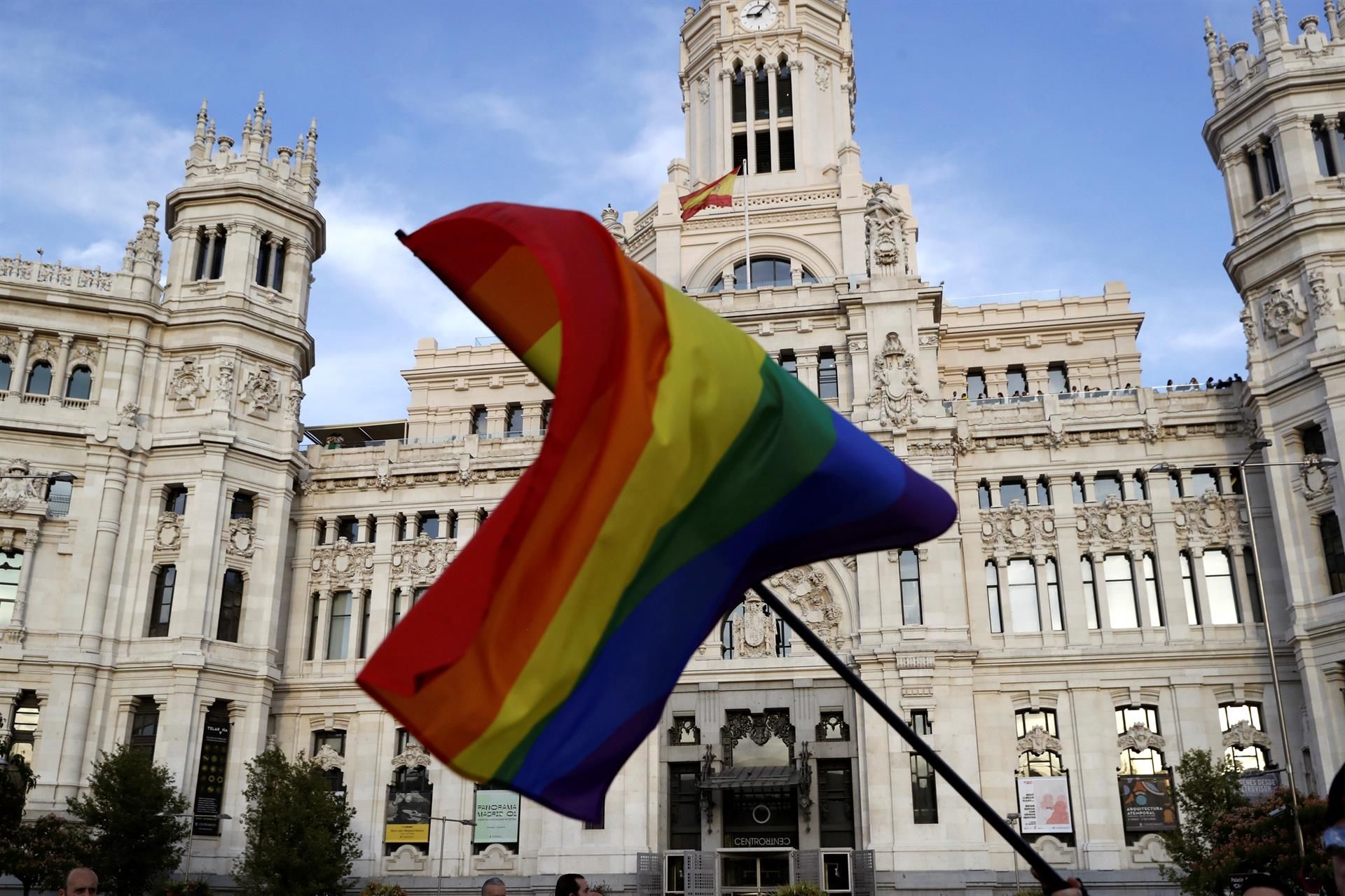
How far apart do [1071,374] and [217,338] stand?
132ft

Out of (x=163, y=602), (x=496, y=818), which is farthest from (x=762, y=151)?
(x=163, y=602)

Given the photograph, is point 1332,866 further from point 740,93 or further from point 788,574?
point 740,93

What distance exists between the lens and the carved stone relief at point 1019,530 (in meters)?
49.6

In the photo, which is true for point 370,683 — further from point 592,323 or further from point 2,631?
point 2,631

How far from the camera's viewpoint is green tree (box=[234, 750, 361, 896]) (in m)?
41.0

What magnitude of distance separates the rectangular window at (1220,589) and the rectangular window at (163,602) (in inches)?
1617

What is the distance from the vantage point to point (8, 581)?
1855 inches

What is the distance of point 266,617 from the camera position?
49.3 meters

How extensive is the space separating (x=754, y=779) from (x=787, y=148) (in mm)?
36923

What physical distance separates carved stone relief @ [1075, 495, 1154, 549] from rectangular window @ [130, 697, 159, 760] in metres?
37.3

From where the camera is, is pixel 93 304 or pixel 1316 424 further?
pixel 93 304

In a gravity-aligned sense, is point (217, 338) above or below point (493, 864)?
above

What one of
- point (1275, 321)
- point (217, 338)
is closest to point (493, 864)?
point (217, 338)

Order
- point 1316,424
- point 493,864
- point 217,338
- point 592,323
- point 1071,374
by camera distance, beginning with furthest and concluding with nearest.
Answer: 1. point 1071,374
2. point 217,338
3. point 493,864
4. point 1316,424
5. point 592,323
